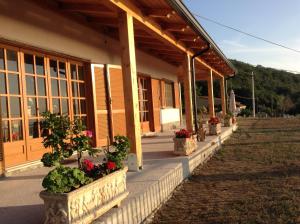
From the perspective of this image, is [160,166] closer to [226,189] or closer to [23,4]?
[226,189]

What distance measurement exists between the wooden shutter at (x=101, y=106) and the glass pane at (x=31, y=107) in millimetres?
2137

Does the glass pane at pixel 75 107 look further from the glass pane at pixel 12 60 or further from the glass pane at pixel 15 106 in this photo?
the glass pane at pixel 12 60

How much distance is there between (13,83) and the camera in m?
6.29

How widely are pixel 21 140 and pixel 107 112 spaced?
322cm

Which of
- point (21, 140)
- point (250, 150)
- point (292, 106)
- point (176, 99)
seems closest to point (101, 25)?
point (21, 140)

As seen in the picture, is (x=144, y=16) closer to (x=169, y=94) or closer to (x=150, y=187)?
(x=150, y=187)

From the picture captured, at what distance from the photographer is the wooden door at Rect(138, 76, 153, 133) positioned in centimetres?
1273

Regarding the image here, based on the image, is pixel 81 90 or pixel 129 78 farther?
pixel 81 90

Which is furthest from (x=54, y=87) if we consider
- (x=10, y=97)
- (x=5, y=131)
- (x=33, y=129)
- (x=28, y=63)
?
(x=5, y=131)

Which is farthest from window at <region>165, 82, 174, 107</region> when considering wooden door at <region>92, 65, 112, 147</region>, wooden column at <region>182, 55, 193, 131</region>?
wooden door at <region>92, 65, 112, 147</region>

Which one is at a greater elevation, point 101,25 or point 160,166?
point 101,25

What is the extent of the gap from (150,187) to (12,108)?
107 inches

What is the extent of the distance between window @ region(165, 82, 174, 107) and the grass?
737 cm

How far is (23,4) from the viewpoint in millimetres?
A: 6484
